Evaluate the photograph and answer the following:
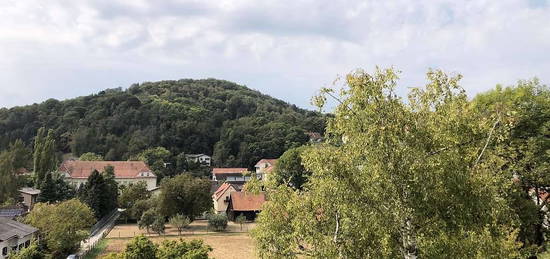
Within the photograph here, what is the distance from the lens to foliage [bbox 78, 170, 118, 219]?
48.5 m

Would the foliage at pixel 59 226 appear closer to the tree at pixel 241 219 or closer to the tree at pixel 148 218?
the tree at pixel 148 218

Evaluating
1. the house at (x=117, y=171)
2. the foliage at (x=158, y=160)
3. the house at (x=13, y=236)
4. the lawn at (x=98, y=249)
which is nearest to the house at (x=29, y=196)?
the house at (x=117, y=171)

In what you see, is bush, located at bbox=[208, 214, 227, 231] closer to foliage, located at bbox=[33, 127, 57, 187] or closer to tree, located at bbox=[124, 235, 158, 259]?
tree, located at bbox=[124, 235, 158, 259]

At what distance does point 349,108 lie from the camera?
8602 millimetres

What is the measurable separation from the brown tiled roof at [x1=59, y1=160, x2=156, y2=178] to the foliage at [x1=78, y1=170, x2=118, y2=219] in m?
21.9

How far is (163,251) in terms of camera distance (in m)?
21.0

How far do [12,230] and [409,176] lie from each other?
90.0 feet

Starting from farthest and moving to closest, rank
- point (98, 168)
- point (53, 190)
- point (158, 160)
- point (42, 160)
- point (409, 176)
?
point (158, 160)
point (98, 168)
point (42, 160)
point (53, 190)
point (409, 176)

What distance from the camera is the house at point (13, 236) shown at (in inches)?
997

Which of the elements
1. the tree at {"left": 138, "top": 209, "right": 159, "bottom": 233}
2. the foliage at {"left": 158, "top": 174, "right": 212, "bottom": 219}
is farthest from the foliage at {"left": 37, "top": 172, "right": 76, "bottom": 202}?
the foliage at {"left": 158, "top": 174, "right": 212, "bottom": 219}

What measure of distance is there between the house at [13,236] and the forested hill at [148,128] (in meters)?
77.4

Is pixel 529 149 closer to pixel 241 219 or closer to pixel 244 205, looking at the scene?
pixel 241 219

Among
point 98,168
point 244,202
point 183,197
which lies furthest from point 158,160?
point 183,197

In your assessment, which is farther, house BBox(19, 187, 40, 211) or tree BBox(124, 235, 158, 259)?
house BBox(19, 187, 40, 211)
